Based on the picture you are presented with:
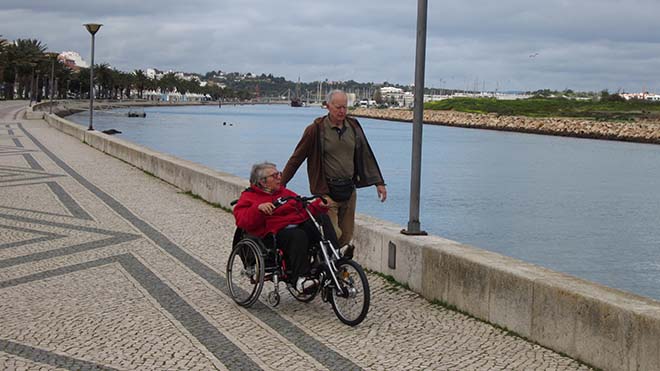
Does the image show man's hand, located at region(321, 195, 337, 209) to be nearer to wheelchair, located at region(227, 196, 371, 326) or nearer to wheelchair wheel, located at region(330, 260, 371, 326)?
wheelchair, located at region(227, 196, 371, 326)

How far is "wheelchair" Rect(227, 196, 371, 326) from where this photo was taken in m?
6.68

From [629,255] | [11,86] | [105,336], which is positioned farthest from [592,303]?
[11,86]

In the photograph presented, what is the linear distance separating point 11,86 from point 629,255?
4838 inches

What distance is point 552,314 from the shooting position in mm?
6117

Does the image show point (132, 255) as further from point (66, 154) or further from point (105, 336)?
point (66, 154)

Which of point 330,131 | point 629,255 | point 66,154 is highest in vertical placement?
point 330,131

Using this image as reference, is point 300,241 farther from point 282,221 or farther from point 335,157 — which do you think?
point 335,157

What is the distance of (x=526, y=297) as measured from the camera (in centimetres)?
640

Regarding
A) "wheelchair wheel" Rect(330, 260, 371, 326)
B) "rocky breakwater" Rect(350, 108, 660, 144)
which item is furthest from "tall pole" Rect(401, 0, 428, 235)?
"rocky breakwater" Rect(350, 108, 660, 144)

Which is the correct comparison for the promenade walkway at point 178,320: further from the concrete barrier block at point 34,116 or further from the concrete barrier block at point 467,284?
the concrete barrier block at point 34,116

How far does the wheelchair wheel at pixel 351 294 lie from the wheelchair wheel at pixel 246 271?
64 cm

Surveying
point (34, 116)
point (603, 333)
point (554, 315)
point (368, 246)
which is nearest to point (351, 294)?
point (554, 315)

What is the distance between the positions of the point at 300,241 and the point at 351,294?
614 millimetres

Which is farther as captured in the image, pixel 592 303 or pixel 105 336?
pixel 105 336
